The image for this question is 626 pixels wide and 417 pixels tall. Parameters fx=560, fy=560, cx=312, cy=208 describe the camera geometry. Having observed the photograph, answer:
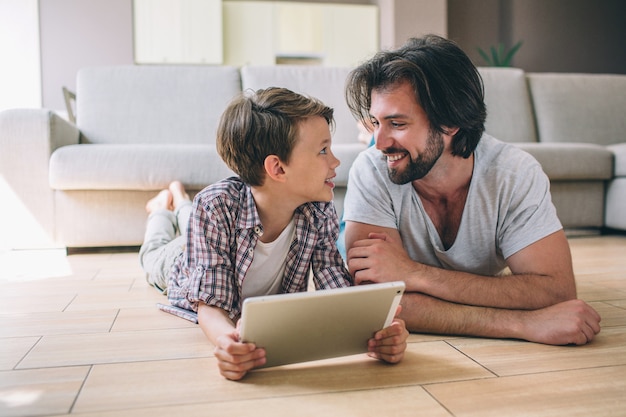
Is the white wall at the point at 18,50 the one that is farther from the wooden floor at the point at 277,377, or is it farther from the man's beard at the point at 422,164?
the man's beard at the point at 422,164

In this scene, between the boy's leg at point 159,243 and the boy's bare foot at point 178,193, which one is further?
the boy's bare foot at point 178,193

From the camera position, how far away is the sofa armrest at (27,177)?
2518 mm

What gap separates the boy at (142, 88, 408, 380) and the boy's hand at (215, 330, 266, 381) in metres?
0.09

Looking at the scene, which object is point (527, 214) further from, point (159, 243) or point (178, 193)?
point (178, 193)

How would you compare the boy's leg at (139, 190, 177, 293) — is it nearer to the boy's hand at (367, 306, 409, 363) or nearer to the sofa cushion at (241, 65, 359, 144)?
the boy's hand at (367, 306, 409, 363)

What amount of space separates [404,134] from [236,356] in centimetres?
67

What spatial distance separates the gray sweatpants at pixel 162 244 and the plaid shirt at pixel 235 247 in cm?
24

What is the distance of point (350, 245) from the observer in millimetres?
1405

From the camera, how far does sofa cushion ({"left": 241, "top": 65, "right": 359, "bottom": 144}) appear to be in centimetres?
319

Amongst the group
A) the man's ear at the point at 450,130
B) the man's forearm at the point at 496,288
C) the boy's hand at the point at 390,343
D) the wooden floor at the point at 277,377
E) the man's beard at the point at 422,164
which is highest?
the man's ear at the point at 450,130

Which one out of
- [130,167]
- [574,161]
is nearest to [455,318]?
[130,167]

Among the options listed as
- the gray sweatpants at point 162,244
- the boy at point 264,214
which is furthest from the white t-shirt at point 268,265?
the gray sweatpants at point 162,244

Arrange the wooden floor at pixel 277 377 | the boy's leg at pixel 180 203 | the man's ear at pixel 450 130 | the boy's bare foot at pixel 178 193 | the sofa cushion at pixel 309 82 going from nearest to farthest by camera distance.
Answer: the wooden floor at pixel 277 377 < the man's ear at pixel 450 130 < the boy's leg at pixel 180 203 < the boy's bare foot at pixel 178 193 < the sofa cushion at pixel 309 82

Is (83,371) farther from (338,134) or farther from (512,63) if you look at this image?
(512,63)
